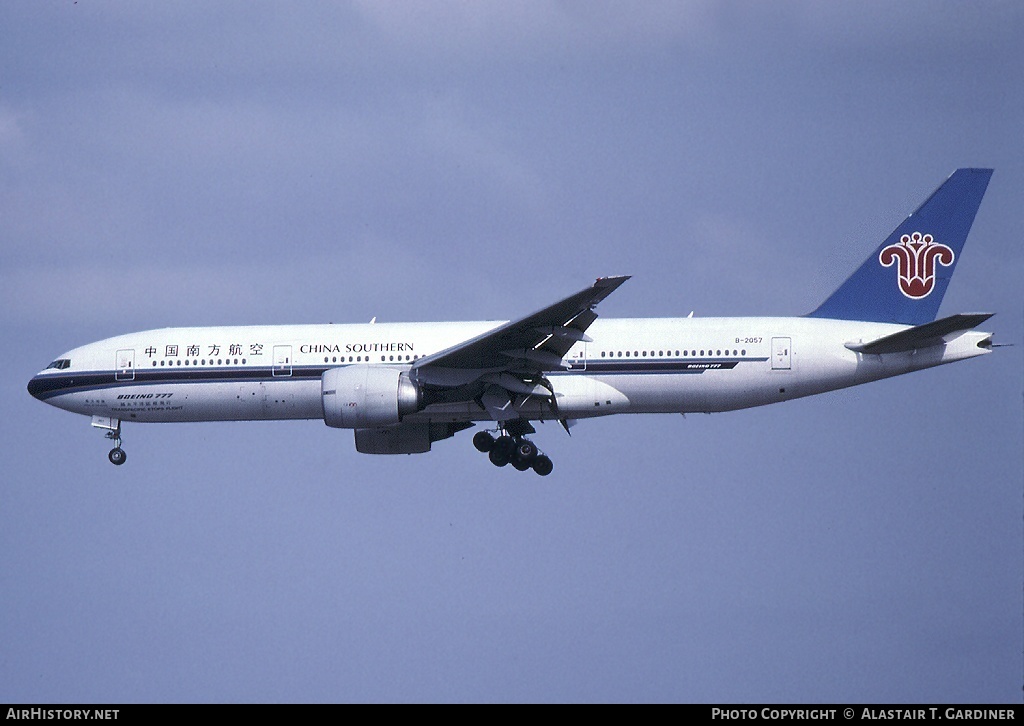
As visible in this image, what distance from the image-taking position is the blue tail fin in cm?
3519

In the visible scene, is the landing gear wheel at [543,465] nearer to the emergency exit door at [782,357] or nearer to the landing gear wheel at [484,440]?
the landing gear wheel at [484,440]

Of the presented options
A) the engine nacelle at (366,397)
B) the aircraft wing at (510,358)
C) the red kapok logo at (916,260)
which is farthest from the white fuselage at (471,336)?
the red kapok logo at (916,260)

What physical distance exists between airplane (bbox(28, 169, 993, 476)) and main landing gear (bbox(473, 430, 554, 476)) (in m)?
0.03

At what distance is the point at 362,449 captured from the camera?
37250mm

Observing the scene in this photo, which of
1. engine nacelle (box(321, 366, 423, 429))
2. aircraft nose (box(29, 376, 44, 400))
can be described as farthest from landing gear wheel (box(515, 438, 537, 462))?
aircraft nose (box(29, 376, 44, 400))

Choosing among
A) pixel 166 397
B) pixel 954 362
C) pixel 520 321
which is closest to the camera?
pixel 520 321

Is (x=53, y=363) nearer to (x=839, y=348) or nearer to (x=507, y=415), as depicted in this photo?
(x=507, y=415)

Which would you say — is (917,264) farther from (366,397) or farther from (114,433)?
(114,433)

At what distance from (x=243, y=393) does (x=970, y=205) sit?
1824 centimetres

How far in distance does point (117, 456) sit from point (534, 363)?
447 inches

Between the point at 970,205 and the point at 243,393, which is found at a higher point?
the point at 970,205

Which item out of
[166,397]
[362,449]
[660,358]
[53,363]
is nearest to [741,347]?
[660,358]

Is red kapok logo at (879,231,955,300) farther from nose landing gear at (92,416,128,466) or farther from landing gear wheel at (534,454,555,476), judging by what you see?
nose landing gear at (92,416,128,466)

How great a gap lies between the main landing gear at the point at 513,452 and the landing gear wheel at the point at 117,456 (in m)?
9.11
